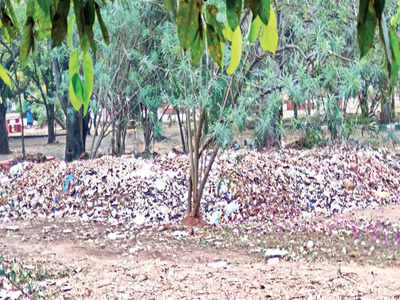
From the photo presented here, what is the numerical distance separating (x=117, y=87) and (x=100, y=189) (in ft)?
9.12

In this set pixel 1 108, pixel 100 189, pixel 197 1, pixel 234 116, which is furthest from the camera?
pixel 1 108

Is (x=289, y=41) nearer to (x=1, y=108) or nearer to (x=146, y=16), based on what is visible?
(x=146, y=16)

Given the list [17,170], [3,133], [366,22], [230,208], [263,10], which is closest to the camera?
[366,22]

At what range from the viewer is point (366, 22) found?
4.03 feet

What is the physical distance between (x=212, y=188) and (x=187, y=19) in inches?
256

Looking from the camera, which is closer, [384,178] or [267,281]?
[267,281]

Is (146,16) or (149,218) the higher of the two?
(146,16)

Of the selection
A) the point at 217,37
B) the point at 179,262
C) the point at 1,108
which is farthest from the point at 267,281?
the point at 1,108

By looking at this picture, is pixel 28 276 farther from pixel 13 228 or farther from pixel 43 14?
pixel 43 14

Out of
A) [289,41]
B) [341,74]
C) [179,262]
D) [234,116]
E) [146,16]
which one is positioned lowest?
[179,262]

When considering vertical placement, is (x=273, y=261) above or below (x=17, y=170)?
below

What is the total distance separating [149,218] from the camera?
7.27 m

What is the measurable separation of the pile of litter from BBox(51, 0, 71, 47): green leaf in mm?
5726

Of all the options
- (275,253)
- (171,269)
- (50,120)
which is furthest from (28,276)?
(50,120)
